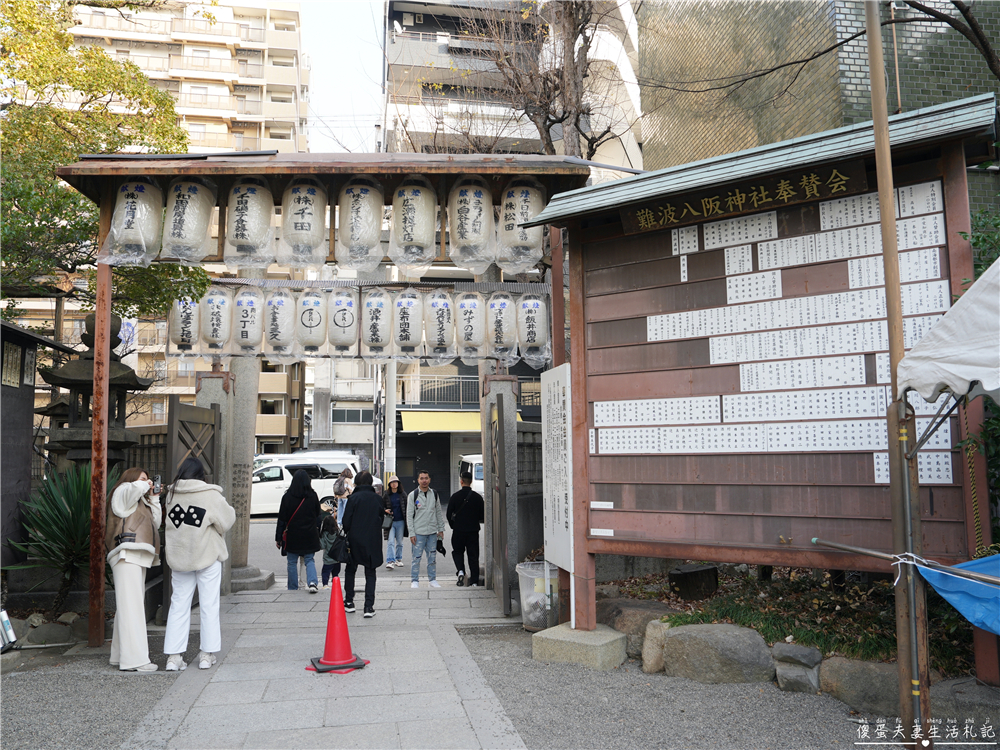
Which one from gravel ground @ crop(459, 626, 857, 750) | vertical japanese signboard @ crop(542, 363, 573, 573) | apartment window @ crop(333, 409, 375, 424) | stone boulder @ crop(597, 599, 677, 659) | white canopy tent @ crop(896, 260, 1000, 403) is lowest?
gravel ground @ crop(459, 626, 857, 750)

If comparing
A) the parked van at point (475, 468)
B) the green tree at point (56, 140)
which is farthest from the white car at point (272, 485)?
the green tree at point (56, 140)

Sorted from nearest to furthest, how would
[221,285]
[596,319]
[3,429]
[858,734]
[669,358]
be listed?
[858,734] → [669,358] → [596,319] → [221,285] → [3,429]

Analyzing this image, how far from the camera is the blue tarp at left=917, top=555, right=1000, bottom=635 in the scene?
4.39 meters

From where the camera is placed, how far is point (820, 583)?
7516 mm

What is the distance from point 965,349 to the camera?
13.8 ft

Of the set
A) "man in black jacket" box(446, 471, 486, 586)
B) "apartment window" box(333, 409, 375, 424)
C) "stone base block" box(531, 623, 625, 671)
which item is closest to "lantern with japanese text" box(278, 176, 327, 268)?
"stone base block" box(531, 623, 625, 671)

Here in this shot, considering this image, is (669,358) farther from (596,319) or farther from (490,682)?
(490,682)

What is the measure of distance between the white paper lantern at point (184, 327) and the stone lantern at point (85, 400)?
188 centimetres

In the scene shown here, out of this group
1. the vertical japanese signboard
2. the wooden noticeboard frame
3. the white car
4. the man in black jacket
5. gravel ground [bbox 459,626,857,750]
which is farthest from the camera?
the white car

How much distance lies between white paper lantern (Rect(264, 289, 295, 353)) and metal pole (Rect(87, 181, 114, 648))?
1798mm

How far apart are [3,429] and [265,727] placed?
23.3ft

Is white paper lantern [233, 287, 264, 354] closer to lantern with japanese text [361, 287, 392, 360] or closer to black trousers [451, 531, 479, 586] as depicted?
lantern with japanese text [361, 287, 392, 360]

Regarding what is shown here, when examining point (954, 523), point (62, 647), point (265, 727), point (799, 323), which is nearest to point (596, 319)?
point (799, 323)

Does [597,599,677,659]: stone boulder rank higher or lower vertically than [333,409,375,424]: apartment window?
lower
